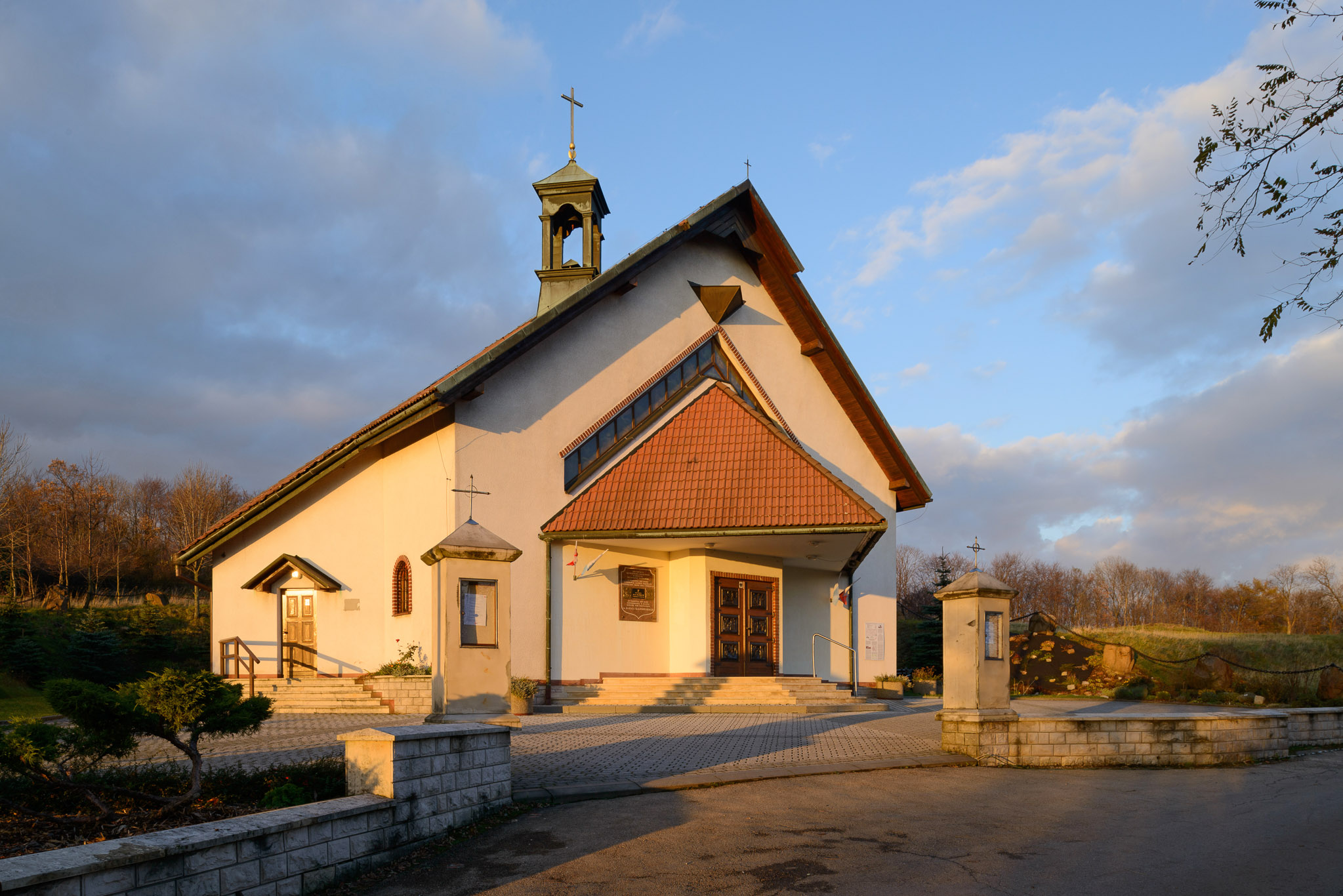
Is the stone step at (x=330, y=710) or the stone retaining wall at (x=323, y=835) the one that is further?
the stone step at (x=330, y=710)

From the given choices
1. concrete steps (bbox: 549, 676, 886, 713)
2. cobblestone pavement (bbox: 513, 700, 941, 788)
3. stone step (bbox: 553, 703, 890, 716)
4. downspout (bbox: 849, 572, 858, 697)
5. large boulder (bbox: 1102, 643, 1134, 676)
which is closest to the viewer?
cobblestone pavement (bbox: 513, 700, 941, 788)

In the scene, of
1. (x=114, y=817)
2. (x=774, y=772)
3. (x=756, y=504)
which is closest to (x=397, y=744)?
(x=114, y=817)

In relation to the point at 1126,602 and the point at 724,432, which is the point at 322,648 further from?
the point at 1126,602

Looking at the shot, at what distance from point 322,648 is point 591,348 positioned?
8221 mm

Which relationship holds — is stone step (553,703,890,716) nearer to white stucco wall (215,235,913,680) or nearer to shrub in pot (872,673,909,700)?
white stucco wall (215,235,913,680)

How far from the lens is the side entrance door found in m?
19.4

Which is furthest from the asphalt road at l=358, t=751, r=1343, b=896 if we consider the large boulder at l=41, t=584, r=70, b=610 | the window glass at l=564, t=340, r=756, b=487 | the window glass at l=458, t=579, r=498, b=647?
the large boulder at l=41, t=584, r=70, b=610

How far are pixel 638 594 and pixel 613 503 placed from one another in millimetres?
2049

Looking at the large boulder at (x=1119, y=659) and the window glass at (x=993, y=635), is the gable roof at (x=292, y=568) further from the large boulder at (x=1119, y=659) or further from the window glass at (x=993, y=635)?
the large boulder at (x=1119, y=659)

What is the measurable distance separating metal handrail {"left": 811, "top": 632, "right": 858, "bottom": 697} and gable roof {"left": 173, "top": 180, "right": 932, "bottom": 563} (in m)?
4.22

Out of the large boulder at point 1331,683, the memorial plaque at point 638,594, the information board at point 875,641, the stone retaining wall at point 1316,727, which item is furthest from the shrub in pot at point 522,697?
the large boulder at point 1331,683

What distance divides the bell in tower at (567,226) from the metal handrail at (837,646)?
33.1 feet

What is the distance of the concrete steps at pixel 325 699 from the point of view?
17.1 metres

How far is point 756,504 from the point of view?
17.7 metres
